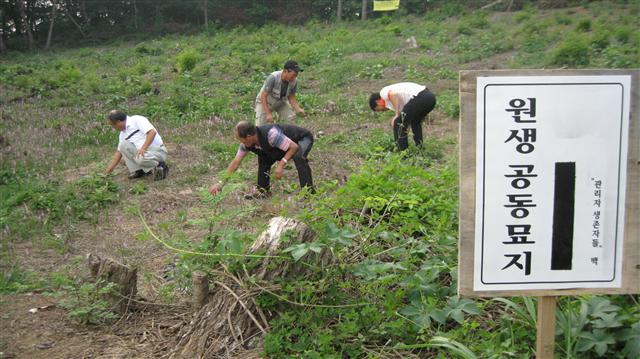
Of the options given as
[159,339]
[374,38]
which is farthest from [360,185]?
[374,38]

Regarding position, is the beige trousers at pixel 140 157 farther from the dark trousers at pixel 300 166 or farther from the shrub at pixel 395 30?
the shrub at pixel 395 30

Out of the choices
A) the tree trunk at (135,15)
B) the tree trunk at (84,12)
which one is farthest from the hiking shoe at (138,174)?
the tree trunk at (84,12)

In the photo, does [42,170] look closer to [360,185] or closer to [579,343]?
[360,185]

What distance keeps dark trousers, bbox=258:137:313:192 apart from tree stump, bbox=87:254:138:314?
272 cm

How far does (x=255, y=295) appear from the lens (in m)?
3.27

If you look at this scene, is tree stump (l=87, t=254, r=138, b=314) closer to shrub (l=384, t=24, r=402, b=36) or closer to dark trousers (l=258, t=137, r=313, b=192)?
dark trousers (l=258, t=137, r=313, b=192)

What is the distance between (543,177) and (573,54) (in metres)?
11.9

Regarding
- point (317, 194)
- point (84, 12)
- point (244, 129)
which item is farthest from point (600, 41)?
point (84, 12)

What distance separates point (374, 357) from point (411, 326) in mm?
305

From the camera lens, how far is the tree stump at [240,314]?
3.21m

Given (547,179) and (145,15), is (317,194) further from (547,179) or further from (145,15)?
(145,15)

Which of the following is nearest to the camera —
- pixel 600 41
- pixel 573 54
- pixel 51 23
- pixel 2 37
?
pixel 573 54

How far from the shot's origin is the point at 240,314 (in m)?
3.29

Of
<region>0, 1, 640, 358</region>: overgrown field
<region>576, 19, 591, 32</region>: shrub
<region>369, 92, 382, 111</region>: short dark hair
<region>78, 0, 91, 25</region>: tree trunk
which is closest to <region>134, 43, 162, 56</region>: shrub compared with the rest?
<region>0, 1, 640, 358</region>: overgrown field
